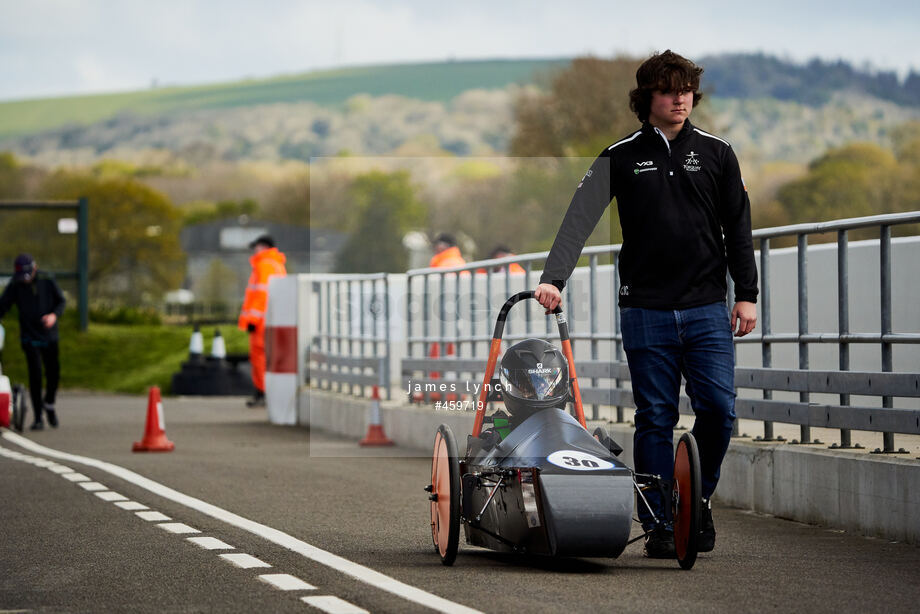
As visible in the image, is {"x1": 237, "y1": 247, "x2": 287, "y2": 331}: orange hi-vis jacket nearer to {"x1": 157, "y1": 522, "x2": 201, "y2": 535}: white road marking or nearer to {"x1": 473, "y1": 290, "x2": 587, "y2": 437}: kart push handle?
{"x1": 157, "y1": 522, "x2": 201, "y2": 535}: white road marking

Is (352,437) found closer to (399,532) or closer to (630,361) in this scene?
(399,532)

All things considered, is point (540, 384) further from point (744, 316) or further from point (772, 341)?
point (772, 341)

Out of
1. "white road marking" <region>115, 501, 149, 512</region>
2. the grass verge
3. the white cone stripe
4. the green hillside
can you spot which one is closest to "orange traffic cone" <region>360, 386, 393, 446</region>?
"white road marking" <region>115, 501, 149, 512</region>

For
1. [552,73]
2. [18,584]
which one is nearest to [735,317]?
[18,584]

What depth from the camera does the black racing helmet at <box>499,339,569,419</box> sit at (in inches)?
303

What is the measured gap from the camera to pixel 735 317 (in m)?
7.71

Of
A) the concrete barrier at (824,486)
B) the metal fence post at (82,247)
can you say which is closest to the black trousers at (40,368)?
the concrete barrier at (824,486)

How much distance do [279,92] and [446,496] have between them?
537 ft

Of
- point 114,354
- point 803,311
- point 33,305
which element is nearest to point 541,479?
point 803,311

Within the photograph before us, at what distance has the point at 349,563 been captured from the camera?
773 cm

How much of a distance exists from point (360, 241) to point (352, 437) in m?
92.6

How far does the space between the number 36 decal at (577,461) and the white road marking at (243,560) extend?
1.52 metres

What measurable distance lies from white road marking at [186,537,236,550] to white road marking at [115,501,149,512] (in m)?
1.67

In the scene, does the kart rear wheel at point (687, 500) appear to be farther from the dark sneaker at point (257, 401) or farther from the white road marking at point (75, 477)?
the dark sneaker at point (257, 401)
